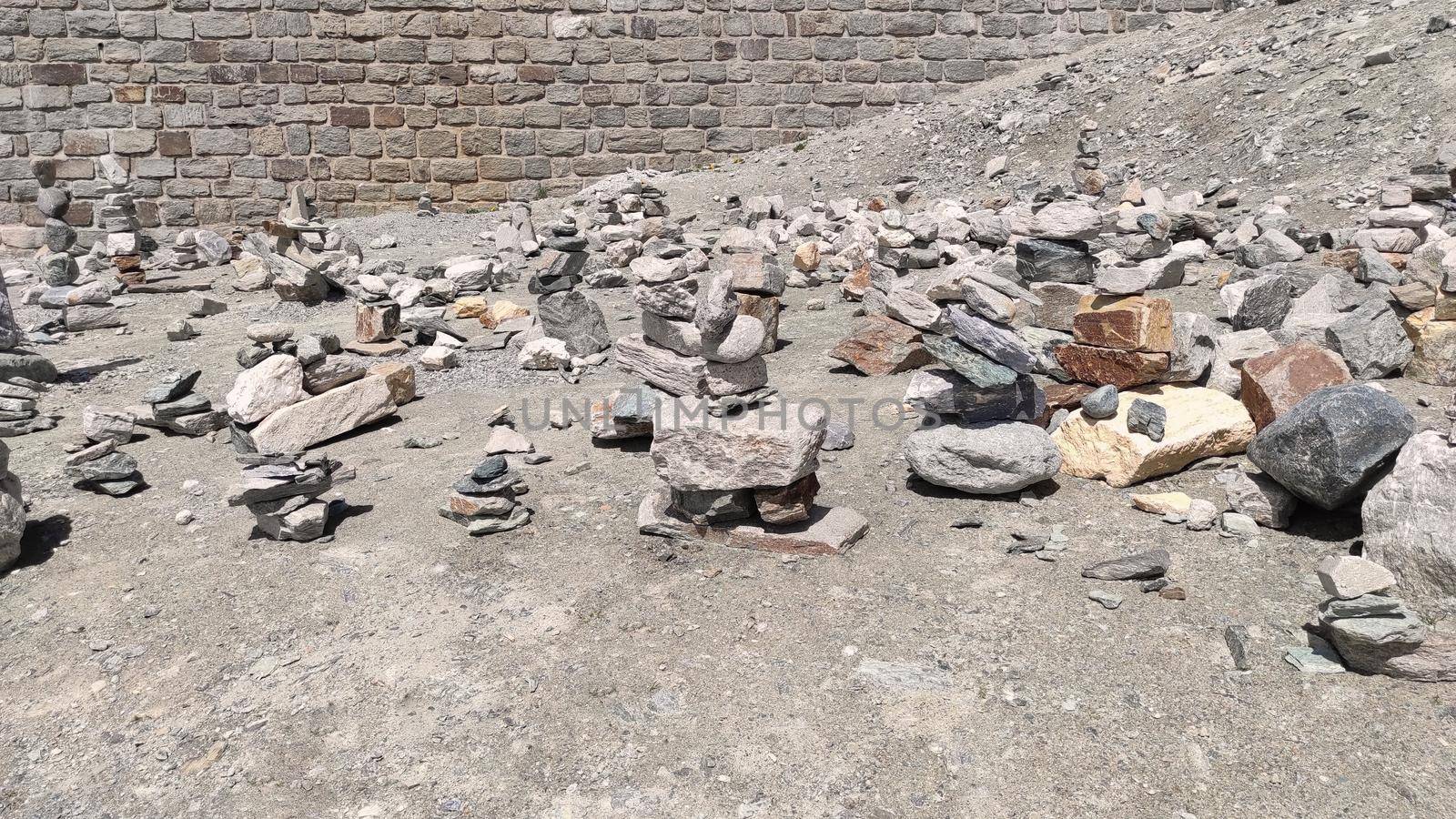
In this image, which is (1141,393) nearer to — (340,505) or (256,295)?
(340,505)

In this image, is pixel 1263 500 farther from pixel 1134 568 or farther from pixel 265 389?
pixel 265 389

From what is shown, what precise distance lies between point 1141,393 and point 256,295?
8358mm

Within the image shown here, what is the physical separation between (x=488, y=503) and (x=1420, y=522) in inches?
137

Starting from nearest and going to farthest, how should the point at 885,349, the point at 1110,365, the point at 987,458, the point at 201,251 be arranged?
the point at 987,458 < the point at 1110,365 < the point at 885,349 < the point at 201,251

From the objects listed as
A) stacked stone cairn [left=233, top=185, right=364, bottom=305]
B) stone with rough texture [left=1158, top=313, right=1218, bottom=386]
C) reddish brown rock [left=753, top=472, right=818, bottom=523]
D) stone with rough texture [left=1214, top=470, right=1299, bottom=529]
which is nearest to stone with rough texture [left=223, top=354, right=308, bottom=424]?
reddish brown rock [left=753, top=472, right=818, bottom=523]

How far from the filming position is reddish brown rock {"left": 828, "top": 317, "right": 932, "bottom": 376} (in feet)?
19.7

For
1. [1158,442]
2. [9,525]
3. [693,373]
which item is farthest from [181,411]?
[1158,442]

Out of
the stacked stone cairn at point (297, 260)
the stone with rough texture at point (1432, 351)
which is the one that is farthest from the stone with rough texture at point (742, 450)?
the stacked stone cairn at point (297, 260)

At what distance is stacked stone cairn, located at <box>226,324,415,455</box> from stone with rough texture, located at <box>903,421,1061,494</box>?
337 centimetres

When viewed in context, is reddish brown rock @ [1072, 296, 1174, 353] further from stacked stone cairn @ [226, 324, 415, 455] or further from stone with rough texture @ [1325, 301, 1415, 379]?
stacked stone cairn @ [226, 324, 415, 455]

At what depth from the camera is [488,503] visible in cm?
421

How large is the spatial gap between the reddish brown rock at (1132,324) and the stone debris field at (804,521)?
0.03m

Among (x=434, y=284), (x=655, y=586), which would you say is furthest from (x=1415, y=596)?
(x=434, y=284)

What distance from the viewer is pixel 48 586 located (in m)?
3.98
